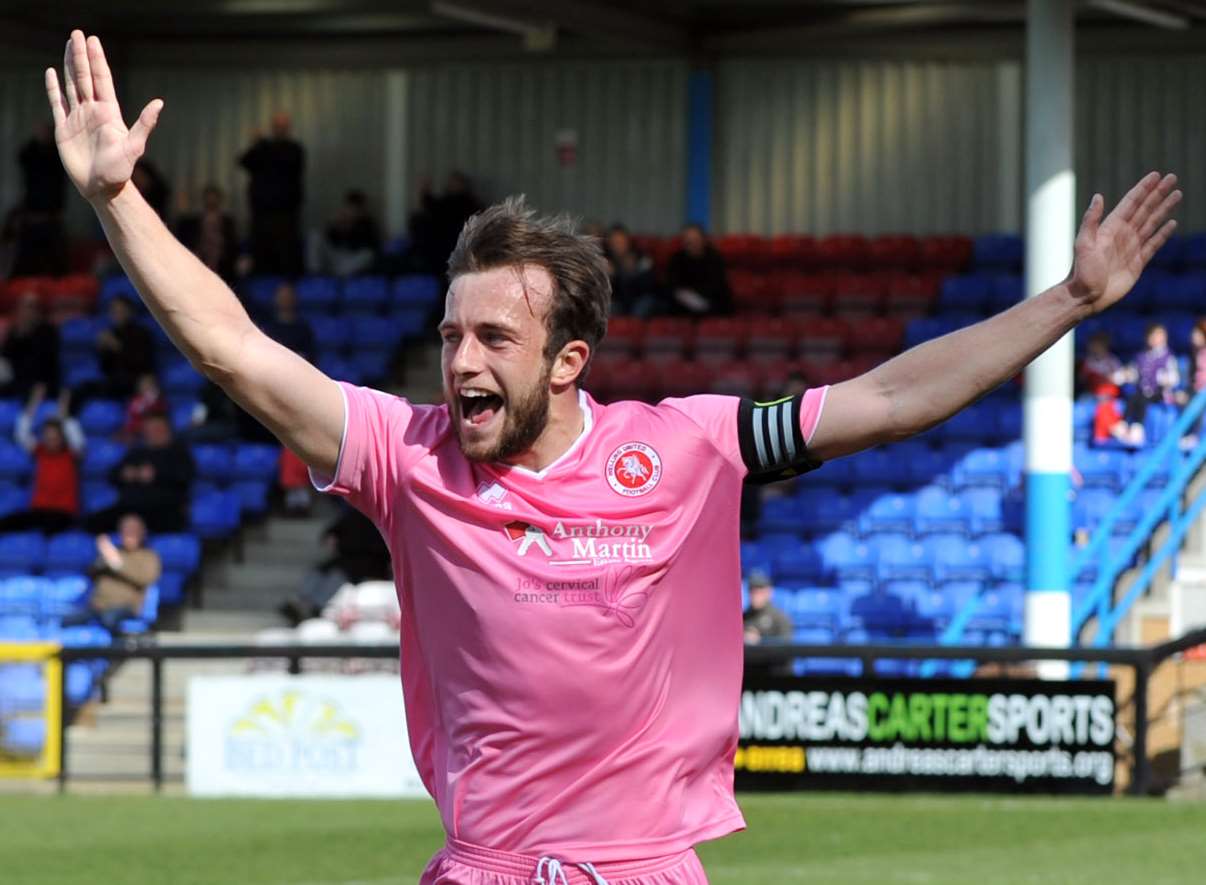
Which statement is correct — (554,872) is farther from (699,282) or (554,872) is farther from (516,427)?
(699,282)

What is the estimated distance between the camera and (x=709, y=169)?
2391cm

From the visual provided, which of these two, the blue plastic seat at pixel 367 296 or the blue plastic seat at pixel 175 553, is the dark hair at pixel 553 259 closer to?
the blue plastic seat at pixel 175 553

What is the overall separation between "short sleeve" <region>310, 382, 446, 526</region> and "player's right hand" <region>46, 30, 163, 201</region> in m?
0.50

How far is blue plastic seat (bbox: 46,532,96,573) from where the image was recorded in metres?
18.3

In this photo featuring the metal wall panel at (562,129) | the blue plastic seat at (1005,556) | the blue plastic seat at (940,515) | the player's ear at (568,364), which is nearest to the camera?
the player's ear at (568,364)

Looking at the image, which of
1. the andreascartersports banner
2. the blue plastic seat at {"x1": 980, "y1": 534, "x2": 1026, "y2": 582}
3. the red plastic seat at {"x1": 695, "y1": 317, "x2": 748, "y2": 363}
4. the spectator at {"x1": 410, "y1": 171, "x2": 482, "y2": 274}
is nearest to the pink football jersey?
the andreascartersports banner

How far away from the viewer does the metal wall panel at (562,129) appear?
952 inches

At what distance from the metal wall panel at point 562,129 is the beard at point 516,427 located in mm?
20570

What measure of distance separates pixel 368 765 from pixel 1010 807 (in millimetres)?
4144

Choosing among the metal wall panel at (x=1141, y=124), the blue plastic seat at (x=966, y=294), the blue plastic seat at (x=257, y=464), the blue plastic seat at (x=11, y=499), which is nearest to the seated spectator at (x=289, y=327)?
the blue plastic seat at (x=257, y=464)

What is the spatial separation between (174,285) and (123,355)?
17.5 metres

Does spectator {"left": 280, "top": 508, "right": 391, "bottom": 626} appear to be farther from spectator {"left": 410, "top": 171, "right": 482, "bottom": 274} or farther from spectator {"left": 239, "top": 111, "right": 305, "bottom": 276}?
spectator {"left": 239, "top": 111, "right": 305, "bottom": 276}

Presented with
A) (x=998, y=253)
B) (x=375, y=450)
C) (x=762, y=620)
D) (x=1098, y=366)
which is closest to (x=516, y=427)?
(x=375, y=450)

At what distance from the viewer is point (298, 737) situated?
14250mm
